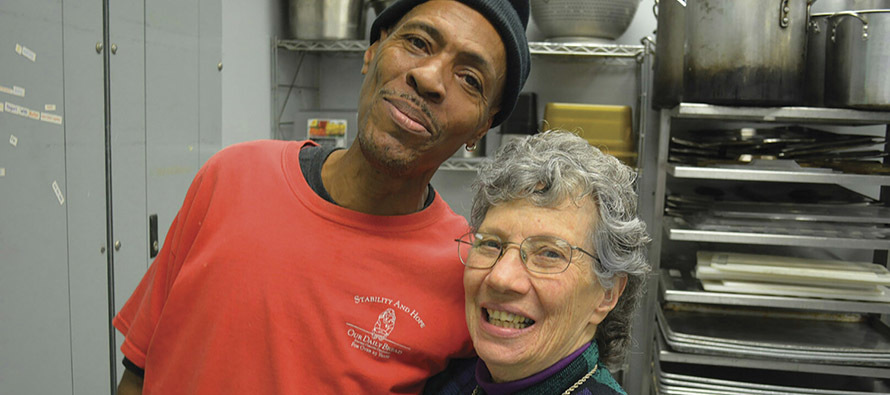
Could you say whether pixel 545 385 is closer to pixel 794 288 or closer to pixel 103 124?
pixel 103 124

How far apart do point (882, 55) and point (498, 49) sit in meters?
1.66

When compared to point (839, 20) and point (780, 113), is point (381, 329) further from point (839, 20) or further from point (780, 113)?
point (839, 20)

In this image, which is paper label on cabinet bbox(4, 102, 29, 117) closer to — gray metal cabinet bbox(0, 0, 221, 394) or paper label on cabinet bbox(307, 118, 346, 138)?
gray metal cabinet bbox(0, 0, 221, 394)

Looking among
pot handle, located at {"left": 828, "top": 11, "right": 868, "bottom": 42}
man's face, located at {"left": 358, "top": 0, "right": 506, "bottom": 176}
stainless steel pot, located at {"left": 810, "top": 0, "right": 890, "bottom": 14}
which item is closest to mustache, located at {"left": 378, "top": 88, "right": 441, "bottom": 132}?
man's face, located at {"left": 358, "top": 0, "right": 506, "bottom": 176}

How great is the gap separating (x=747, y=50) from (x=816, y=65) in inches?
16.3

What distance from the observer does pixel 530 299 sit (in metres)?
1.10

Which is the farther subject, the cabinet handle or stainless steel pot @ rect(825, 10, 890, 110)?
stainless steel pot @ rect(825, 10, 890, 110)

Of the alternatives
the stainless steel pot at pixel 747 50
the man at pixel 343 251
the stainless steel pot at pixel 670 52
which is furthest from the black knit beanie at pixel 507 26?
the stainless steel pot at pixel 670 52

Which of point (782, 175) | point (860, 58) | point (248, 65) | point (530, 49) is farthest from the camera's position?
point (530, 49)

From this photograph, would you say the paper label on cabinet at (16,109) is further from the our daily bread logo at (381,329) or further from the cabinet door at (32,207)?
the our daily bread logo at (381,329)

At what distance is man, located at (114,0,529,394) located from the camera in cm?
108

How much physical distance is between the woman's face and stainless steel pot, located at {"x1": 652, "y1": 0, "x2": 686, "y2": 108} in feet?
5.05

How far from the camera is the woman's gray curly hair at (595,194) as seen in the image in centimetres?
114

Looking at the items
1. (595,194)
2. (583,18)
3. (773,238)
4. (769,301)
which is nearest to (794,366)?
(769,301)
